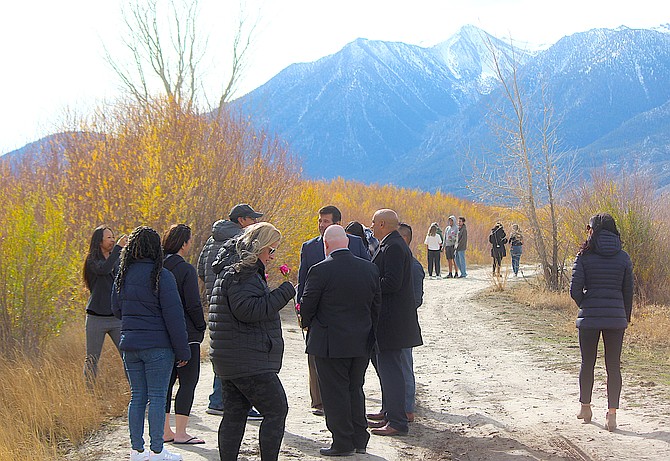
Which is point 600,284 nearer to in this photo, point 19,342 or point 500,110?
point 19,342

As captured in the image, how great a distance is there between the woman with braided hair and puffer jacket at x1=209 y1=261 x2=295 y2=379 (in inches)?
22.6

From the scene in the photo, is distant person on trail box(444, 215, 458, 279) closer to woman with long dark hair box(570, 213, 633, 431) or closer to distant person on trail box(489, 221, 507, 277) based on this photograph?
distant person on trail box(489, 221, 507, 277)

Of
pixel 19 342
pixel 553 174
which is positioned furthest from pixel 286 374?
pixel 553 174

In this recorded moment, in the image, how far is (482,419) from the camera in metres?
8.52

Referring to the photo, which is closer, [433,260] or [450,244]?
[450,244]

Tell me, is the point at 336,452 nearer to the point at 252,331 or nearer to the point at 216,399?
the point at 252,331

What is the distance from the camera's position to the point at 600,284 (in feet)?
26.2

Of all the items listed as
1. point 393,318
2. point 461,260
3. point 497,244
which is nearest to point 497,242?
point 497,244

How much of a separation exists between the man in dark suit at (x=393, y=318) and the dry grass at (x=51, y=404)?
9.23 ft

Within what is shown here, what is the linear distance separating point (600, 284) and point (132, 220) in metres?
10.0

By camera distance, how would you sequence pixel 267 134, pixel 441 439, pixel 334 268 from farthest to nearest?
pixel 267 134 → pixel 441 439 → pixel 334 268

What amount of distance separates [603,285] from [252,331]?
147 inches

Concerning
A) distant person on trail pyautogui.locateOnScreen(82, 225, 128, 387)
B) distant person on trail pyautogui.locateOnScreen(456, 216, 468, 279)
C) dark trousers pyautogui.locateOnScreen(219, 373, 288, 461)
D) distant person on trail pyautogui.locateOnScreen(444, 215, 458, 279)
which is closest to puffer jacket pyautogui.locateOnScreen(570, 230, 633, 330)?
dark trousers pyautogui.locateOnScreen(219, 373, 288, 461)

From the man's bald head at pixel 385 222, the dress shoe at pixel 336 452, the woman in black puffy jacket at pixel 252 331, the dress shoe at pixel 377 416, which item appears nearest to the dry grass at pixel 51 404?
the woman in black puffy jacket at pixel 252 331
